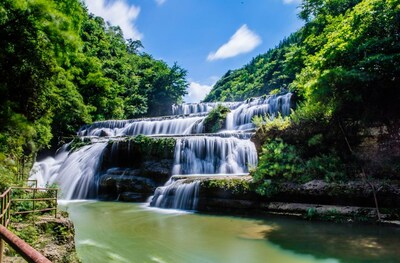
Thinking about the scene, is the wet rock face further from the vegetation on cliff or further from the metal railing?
the metal railing

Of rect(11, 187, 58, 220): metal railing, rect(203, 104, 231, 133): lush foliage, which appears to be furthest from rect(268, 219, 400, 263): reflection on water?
rect(203, 104, 231, 133): lush foliage

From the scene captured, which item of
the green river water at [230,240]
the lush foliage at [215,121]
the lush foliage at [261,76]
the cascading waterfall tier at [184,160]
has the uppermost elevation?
the lush foliage at [261,76]

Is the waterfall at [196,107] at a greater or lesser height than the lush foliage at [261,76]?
lesser

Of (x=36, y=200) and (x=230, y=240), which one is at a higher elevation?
(x=36, y=200)

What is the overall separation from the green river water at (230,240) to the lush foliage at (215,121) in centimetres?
1388

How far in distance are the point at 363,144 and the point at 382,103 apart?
5.29ft

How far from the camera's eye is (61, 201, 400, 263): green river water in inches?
258

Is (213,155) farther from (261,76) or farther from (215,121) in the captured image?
(261,76)

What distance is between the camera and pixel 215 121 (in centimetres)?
2473

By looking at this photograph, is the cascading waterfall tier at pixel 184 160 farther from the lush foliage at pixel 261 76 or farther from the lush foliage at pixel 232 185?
the lush foliage at pixel 261 76

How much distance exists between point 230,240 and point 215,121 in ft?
56.7

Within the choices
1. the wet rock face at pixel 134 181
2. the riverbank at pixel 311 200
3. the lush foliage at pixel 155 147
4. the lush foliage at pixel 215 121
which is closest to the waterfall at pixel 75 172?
the wet rock face at pixel 134 181

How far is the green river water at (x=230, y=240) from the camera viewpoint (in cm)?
655

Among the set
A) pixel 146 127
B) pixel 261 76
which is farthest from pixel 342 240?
pixel 261 76
